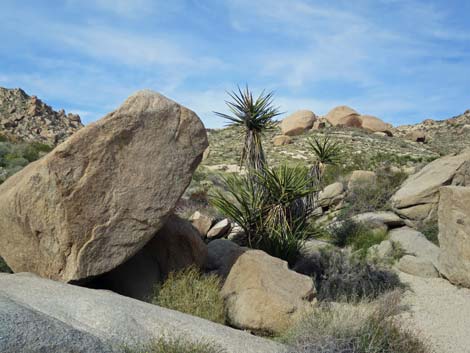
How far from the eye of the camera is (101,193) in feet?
22.9

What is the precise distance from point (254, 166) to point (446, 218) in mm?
4249

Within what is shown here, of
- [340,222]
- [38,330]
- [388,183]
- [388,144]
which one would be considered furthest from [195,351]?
[388,144]

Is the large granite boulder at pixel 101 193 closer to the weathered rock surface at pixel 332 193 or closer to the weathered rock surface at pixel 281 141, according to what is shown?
the weathered rock surface at pixel 332 193

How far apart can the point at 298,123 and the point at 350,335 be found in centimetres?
4361

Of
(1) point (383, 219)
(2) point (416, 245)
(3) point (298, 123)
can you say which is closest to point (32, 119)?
(3) point (298, 123)

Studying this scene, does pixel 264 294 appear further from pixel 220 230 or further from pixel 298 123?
pixel 298 123

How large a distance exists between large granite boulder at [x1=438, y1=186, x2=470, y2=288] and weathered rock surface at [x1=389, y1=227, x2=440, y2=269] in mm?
634

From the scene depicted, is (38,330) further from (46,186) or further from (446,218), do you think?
(446,218)

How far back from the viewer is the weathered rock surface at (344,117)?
49.8 meters

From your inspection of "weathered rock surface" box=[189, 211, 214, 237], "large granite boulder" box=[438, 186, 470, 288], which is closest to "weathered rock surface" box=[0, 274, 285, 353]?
"weathered rock surface" box=[189, 211, 214, 237]

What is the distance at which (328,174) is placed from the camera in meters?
22.9

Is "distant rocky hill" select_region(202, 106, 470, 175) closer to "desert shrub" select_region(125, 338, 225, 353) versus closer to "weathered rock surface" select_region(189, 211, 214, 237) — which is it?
"weathered rock surface" select_region(189, 211, 214, 237)

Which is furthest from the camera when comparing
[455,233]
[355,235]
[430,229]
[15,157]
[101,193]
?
[15,157]

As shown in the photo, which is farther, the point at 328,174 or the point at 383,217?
the point at 328,174
